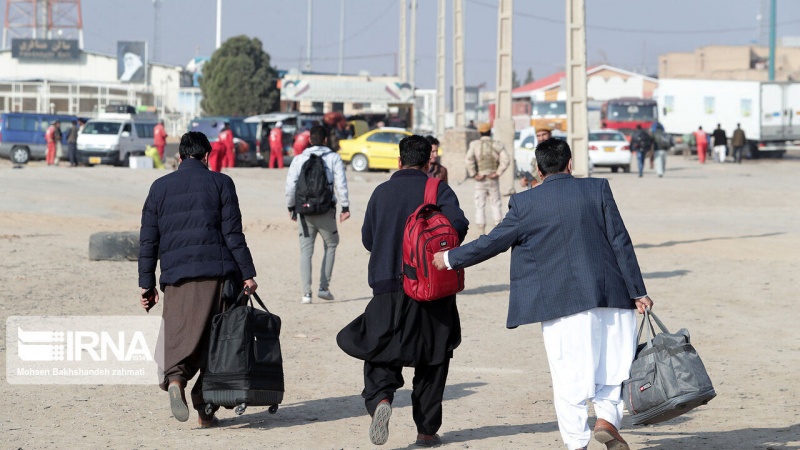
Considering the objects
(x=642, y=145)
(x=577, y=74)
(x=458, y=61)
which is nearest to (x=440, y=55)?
(x=458, y=61)

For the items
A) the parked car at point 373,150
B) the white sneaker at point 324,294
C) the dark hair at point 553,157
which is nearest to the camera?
the dark hair at point 553,157

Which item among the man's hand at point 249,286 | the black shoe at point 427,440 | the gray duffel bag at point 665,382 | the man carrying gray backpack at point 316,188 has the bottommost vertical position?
the black shoe at point 427,440

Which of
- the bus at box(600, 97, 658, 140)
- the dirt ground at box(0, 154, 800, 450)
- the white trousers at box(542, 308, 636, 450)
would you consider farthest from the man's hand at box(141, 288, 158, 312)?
the bus at box(600, 97, 658, 140)

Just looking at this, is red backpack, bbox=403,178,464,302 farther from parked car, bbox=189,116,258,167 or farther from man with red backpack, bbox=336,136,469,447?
parked car, bbox=189,116,258,167

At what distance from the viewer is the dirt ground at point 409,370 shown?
23.8 feet

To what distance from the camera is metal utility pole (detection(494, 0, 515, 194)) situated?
2630 cm

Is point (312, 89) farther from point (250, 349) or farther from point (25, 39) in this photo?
point (25, 39)

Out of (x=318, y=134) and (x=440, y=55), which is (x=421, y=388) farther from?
(x=440, y=55)

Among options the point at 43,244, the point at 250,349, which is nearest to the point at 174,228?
the point at 250,349

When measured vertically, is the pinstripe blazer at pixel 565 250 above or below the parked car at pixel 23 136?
below

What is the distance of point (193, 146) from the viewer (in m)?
7.36

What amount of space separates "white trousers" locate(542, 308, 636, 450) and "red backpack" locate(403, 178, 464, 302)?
28.2 inches

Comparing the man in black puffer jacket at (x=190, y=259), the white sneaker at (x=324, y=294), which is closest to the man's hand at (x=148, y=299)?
the man in black puffer jacket at (x=190, y=259)

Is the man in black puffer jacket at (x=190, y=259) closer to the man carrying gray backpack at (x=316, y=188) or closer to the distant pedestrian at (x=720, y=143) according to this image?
the man carrying gray backpack at (x=316, y=188)
